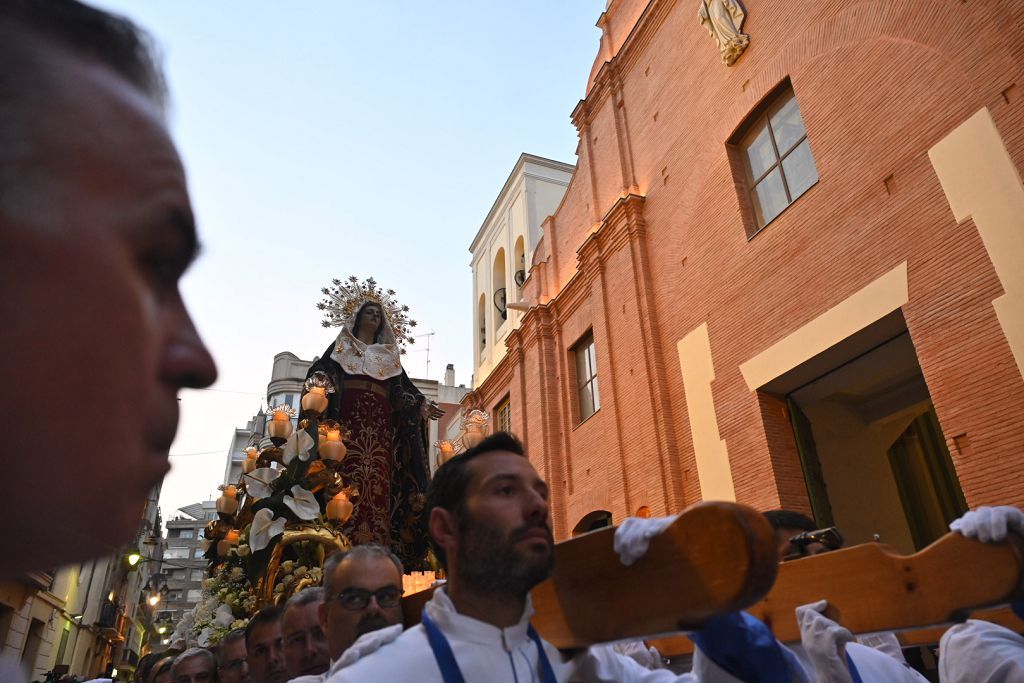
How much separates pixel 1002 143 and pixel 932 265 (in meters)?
1.18

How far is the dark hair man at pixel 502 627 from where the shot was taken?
4.82 feet

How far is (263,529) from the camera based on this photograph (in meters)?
3.80

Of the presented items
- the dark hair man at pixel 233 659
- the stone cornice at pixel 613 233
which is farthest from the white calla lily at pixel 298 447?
the stone cornice at pixel 613 233

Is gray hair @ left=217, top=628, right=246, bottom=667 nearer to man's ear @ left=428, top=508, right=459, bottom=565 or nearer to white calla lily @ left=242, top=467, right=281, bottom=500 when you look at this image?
white calla lily @ left=242, top=467, right=281, bottom=500

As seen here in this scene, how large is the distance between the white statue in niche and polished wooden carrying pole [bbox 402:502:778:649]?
9.62m

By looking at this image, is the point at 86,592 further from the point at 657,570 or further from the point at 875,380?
the point at 875,380

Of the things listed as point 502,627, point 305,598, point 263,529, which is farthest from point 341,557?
point 263,529

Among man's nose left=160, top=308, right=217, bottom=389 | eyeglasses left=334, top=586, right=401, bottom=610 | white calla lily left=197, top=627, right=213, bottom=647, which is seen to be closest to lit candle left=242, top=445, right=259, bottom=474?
white calla lily left=197, top=627, right=213, bottom=647

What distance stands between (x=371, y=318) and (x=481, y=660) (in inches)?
172

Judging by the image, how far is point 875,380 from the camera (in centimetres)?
845

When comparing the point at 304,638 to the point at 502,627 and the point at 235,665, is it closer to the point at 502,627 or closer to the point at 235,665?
the point at 235,665

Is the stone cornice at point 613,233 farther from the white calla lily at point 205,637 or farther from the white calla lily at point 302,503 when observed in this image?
the white calla lily at point 205,637

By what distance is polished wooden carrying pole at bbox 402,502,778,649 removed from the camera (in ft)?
3.02

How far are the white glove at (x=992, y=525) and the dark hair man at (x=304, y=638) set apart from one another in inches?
95.4
